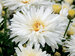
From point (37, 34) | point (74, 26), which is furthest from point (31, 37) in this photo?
point (74, 26)

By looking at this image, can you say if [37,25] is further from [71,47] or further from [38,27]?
[71,47]

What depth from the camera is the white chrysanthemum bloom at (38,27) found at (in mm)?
729

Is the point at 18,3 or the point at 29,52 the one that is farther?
the point at 18,3

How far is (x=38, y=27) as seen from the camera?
0.83m

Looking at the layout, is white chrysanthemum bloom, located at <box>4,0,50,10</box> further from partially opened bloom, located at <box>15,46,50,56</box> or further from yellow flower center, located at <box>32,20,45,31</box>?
partially opened bloom, located at <box>15,46,50,56</box>

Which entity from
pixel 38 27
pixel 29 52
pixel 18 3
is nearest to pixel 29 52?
pixel 29 52

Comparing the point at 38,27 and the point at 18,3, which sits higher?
the point at 18,3

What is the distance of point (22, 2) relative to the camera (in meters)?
0.90

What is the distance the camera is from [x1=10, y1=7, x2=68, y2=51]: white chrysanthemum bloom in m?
0.73

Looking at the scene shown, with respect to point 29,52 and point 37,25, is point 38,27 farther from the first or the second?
point 29,52

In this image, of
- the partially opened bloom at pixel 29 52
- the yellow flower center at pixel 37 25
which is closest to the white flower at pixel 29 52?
the partially opened bloom at pixel 29 52

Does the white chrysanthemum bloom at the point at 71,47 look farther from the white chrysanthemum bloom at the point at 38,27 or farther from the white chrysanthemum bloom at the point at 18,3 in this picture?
the white chrysanthemum bloom at the point at 18,3

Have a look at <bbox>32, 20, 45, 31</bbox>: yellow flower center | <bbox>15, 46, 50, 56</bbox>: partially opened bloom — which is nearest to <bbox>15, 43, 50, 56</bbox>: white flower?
<bbox>15, 46, 50, 56</bbox>: partially opened bloom

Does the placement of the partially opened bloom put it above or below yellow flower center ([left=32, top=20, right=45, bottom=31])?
below
